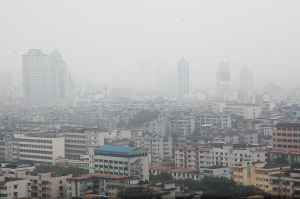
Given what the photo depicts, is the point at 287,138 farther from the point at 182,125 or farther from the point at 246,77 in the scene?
the point at 246,77

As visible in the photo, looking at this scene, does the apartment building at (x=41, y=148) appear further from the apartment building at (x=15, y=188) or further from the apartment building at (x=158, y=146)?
the apartment building at (x=15, y=188)

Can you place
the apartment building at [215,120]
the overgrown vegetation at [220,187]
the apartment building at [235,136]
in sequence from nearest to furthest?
1. the overgrown vegetation at [220,187]
2. the apartment building at [235,136]
3. the apartment building at [215,120]

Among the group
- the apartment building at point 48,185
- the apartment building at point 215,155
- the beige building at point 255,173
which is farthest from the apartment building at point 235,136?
the apartment building at point 48,185

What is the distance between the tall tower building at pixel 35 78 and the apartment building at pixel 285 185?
2100 centimetres

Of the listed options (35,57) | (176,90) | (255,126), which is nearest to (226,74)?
(176,90)

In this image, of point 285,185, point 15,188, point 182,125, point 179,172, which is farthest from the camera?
point 182,125

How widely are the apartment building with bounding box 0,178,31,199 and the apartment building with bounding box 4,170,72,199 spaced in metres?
0.23

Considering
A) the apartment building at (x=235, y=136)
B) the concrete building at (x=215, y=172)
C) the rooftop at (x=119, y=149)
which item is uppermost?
the rooftop at (x=119, y=149)

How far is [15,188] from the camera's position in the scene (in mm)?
5219

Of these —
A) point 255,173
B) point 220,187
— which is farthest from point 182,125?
point 220,187

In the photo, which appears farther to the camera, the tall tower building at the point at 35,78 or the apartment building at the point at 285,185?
the tall tower building at the point at 35,78

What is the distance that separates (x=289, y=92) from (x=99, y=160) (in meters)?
17.4

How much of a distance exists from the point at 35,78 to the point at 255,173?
20983 mm

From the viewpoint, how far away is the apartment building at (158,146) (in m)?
8.76
